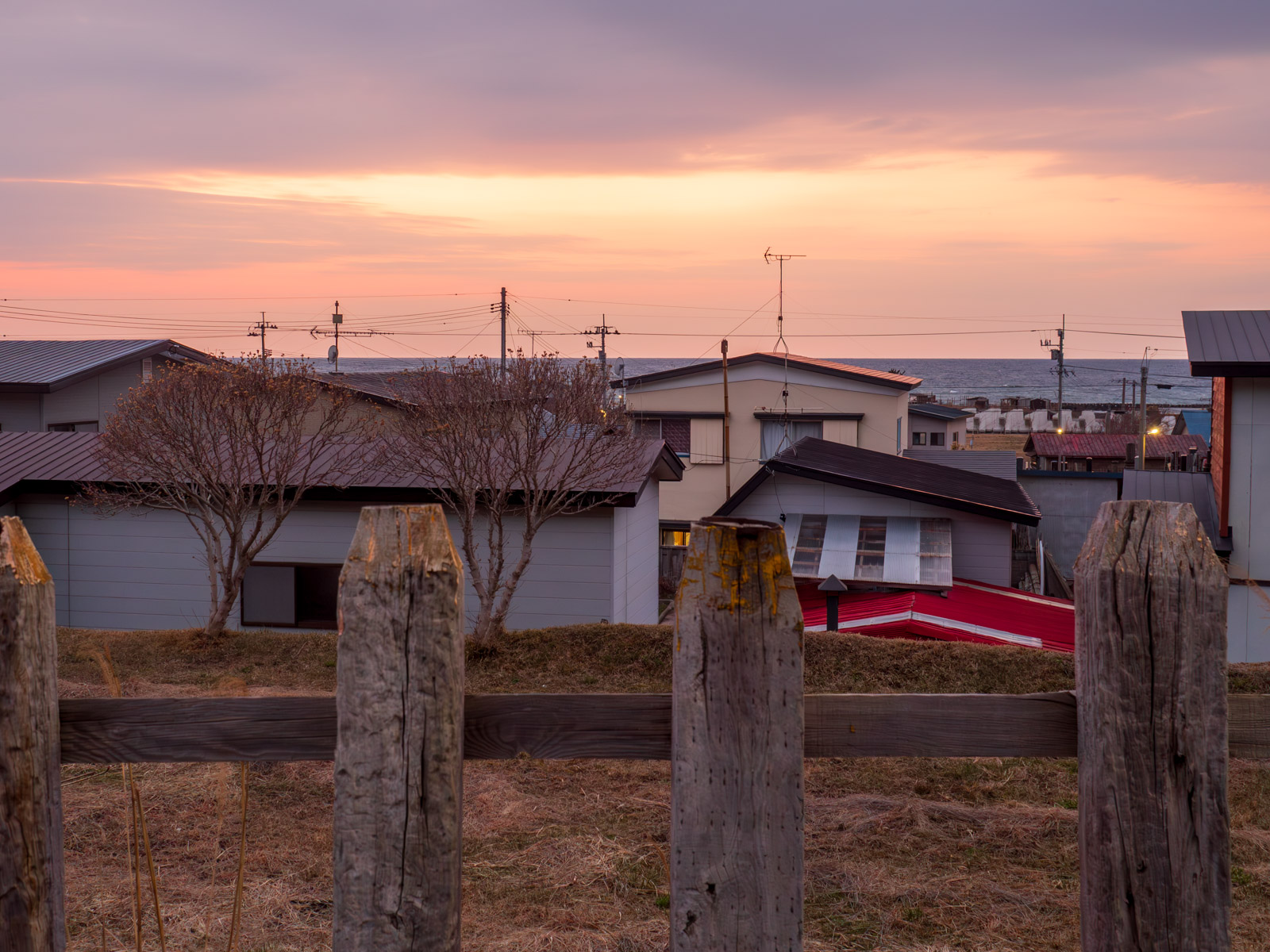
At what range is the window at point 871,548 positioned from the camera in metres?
19.0

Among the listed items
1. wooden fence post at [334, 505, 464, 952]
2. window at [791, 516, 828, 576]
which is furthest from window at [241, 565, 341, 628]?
wooden fence post at [334, 505, 464, 952]

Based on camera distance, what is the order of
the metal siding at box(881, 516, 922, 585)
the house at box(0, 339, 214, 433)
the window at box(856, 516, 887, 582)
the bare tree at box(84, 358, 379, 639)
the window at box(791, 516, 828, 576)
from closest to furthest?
the bare tree at box(84, 358, 379, 639), the metal siding at box(881, 516, 922, 585), the window at box(856, 516, 887, 582), the window at box(791, 516, 828, 576), the house at box(0, 339, 214, 433)

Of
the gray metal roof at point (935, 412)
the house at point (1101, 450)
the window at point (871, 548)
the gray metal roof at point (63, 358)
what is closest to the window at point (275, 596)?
the window at point (871, 548)

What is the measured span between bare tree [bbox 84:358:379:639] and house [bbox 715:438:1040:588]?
9.41 metres

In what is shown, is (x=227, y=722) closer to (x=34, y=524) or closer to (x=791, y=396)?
(x=34, y=524)

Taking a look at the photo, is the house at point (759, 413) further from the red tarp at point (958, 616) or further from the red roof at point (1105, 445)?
the red roof at point (1105, 445)

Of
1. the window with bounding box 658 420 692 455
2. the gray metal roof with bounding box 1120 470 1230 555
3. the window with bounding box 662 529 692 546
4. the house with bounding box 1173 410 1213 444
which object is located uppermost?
the house with bounding box 1173 410 1213 444

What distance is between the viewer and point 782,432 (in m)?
Answer: 32.5

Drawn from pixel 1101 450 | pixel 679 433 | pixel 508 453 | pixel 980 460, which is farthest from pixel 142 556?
pixel 1101 450

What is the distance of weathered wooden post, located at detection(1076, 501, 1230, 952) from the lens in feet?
5.62

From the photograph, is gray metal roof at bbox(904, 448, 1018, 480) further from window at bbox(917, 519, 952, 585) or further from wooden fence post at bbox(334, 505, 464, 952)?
wooden fence post at bbox(334, 505, 464, 952)

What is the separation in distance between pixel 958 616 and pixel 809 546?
190 inches

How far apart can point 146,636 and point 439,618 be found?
52.1 feet

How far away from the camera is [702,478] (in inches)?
1272
